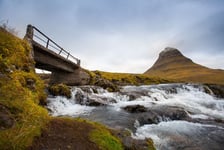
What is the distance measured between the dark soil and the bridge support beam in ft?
63.2

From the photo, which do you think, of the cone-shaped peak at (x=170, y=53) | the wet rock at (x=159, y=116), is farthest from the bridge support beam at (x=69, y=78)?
the cone-shaped peak at (x=170, y=53)

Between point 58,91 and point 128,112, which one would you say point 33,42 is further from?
point 128,112

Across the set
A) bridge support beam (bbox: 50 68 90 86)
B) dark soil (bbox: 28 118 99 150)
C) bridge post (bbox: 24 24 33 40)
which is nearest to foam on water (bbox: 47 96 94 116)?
bridge post (bbox: 24 24 33 40)

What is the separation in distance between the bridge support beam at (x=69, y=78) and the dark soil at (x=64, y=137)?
758 inches

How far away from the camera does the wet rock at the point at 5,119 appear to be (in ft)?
14.6

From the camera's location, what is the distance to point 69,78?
25000mm

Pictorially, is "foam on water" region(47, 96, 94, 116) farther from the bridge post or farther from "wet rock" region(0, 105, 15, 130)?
"wet rock" region(0, 105, 15, 130)

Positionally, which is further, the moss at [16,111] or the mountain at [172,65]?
the mountain at [172,65]

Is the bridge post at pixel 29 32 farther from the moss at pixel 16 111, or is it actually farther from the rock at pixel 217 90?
the rock at pixel 217 90

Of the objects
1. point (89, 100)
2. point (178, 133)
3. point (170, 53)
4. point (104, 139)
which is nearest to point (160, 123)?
point (178, 133)

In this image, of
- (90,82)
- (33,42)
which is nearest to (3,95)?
(33,42)

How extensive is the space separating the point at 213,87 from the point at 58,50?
27669 mm

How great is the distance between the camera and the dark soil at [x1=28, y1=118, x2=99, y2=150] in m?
4.44

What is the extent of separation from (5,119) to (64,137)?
1.44 m
